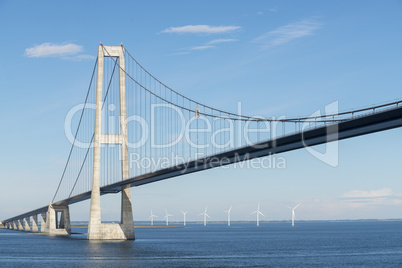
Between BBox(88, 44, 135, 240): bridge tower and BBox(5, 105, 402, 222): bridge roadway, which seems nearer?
BBox(5, 105, 402, 222): bridge roadway

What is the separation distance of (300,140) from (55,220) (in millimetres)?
84572

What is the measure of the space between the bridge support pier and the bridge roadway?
51.4m

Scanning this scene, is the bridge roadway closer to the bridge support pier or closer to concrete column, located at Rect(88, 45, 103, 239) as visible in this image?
concrete column, located at Rect(88, 45, 103, 239)

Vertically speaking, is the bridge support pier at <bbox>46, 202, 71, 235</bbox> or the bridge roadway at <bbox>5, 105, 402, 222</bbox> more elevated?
the bridge roadway at <bbox>5, 105, 402, 222</bbox>

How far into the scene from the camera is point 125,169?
73812mm

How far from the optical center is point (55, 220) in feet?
384

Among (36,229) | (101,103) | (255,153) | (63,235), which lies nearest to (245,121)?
(255,153)

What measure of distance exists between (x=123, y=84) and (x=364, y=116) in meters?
50.8

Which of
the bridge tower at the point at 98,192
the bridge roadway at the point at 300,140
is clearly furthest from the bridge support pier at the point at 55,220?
the bridge roadway at the point at 300,140

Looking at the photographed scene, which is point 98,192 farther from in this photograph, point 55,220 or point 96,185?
point 55,220

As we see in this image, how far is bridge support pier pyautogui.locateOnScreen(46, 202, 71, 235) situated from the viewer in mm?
112812

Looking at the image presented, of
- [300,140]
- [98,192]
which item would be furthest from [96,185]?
[300,140]

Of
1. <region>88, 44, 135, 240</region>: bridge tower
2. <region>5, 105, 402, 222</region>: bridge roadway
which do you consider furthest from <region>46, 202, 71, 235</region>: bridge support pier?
<region>5, 105, 402, 222</region>: bridge roadway

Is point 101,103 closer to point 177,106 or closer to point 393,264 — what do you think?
point 177,106
